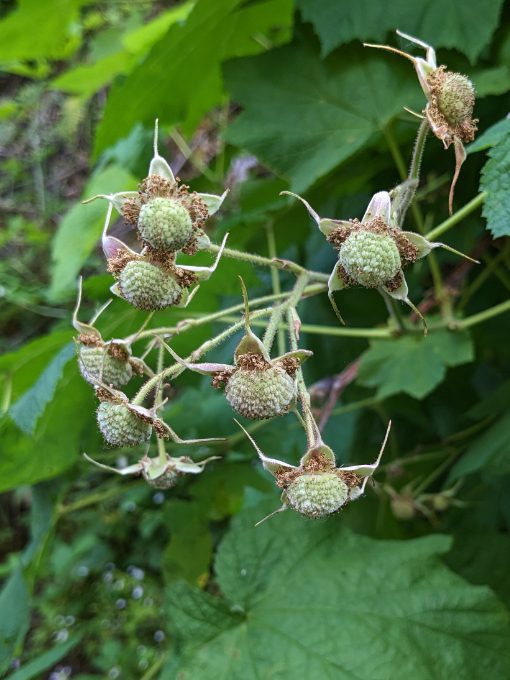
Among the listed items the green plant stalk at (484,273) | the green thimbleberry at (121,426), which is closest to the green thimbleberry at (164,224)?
the green thimbleberry at (121,426)

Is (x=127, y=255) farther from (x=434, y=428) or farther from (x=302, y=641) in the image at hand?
(x=434, y=428)

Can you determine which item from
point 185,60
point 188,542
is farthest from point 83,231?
point 188,542

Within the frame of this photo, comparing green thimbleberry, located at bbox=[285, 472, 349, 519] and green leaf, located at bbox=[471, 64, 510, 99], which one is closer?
green thimbleberry, located at bbox=[285, 472, 349, 519]

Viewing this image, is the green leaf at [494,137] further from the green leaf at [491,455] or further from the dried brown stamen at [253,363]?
the green leaf at [491,455]

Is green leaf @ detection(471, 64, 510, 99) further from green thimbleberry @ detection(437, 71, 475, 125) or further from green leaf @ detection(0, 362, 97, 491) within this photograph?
green leaf @ detection(0, 362, 97, 491)

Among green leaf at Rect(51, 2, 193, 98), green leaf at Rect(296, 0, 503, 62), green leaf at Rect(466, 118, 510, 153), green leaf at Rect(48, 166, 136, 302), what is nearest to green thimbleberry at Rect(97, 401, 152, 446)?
green leaf at Rect(466, 118, 510, 153)

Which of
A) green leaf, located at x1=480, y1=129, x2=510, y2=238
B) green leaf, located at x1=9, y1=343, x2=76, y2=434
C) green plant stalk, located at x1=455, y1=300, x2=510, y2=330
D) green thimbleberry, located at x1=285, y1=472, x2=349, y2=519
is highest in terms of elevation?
green leaf, located at x1=480, y1=129, x2=510, y2=238

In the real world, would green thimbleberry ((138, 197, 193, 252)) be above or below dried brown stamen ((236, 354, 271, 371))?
above
